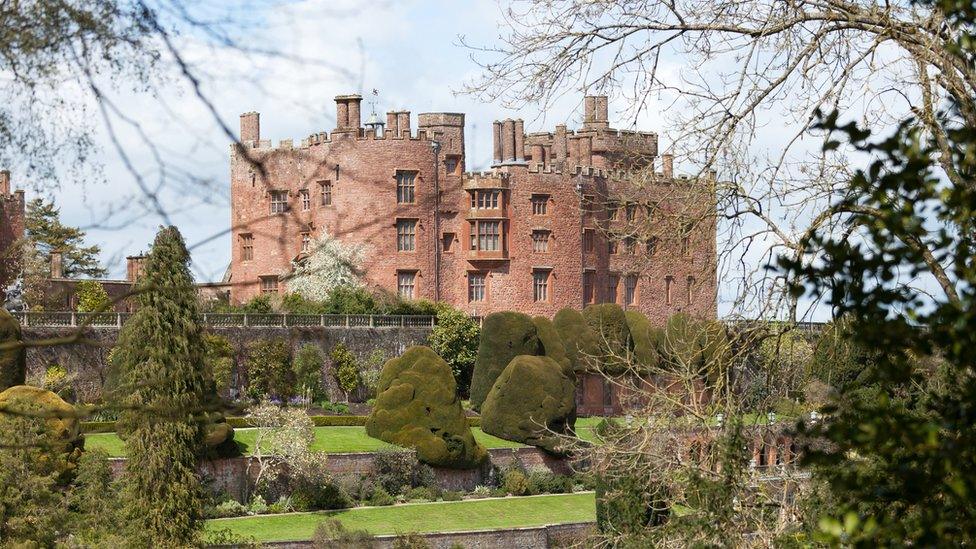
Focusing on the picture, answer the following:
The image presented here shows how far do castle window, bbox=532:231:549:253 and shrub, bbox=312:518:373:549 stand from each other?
2410 cm

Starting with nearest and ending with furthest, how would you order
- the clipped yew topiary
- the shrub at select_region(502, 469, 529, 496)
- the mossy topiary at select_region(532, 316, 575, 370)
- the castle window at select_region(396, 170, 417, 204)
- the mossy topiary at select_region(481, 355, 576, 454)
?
1. the clipped yew topiary
2. the shrub at select_region(502, 469, 529, 496)
3. the mossy topiary at select_region(481, 355, 576, 454)
4. the mossy topiary at select_region(532, 316, 575, 370)
5. the castle window at select_region(396, 170, 417, 204)

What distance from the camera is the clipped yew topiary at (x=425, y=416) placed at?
3334 centimetres

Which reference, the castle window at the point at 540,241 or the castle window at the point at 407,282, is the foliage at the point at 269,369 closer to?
the castle window at the point at 407,282

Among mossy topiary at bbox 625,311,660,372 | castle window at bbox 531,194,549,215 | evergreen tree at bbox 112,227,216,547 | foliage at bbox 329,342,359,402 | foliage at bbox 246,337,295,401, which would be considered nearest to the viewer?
evergreen tree at bbox 112,227,216,547

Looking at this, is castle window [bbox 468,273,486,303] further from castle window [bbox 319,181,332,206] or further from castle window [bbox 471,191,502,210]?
castle window [bbox 319,181,332,206]

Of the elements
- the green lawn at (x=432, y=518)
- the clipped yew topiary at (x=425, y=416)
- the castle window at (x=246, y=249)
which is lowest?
the green lawn at (x=432, y=518)

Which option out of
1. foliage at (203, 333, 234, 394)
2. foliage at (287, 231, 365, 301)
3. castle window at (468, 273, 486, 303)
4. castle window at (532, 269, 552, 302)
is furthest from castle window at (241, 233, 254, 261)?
foliage at (203, 333, 234, 394)

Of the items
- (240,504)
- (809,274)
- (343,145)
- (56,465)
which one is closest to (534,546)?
(240,504)

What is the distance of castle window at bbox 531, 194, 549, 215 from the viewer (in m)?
49.0

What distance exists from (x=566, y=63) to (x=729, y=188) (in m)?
1.02

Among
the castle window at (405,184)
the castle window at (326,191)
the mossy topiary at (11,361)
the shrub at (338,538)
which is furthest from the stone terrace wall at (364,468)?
the castle window at (326,191)

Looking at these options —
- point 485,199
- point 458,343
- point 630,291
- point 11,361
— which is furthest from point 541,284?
point 11,361

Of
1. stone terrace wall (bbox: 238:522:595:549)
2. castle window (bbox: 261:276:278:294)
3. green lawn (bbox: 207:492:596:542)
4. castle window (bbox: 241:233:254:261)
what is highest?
castle window (bbox: 241:233:254:261)

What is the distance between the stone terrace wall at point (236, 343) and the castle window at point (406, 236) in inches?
154
